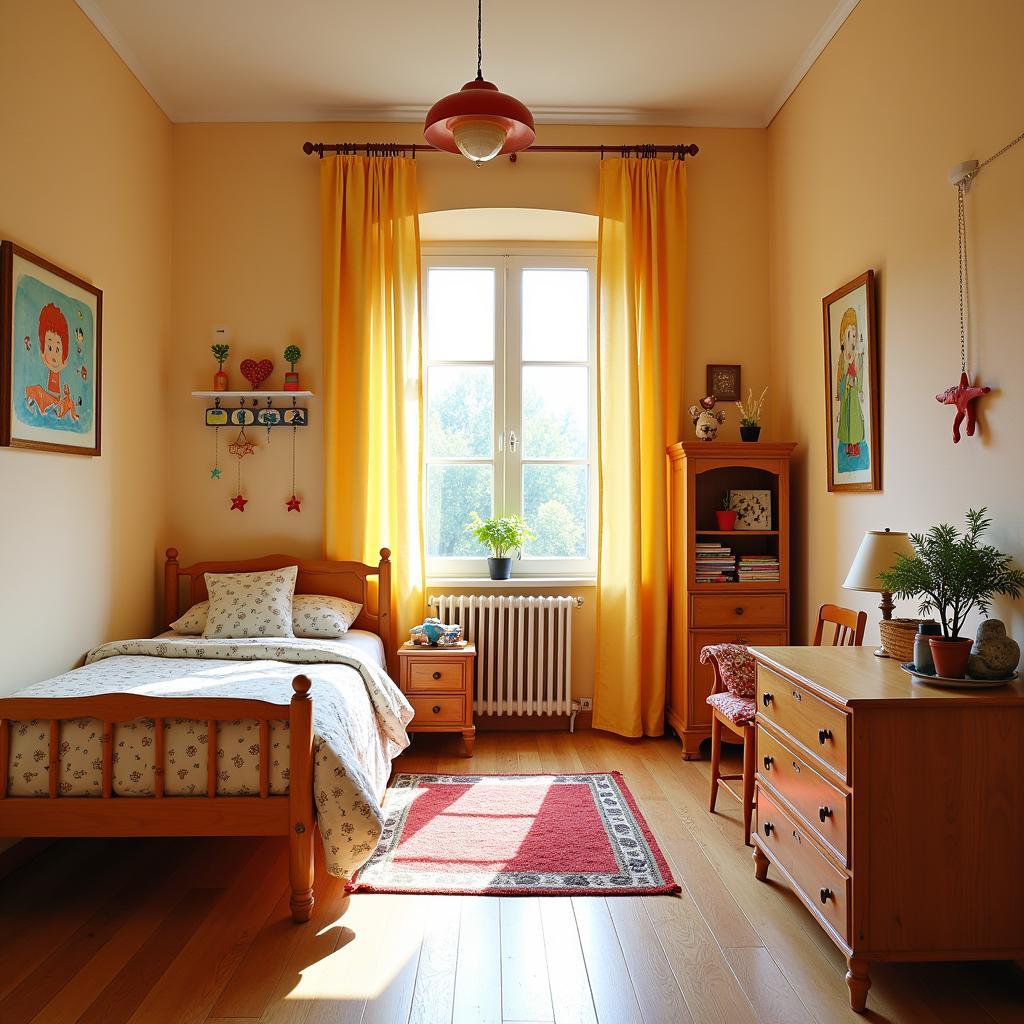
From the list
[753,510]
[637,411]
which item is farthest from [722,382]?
[753,510]

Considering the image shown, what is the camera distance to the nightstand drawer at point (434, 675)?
13.2 feet

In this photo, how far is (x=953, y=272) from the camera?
2.64 meters

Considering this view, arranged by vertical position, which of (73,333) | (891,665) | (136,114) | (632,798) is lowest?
(632,798)

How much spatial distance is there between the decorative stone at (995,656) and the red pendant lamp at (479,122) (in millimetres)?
2042

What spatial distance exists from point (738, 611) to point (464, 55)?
2.92 m

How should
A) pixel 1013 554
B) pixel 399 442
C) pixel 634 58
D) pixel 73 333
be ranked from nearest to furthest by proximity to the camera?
pixel 1013 554, pixel 73 333, pixel 634 58, pixel 399 442

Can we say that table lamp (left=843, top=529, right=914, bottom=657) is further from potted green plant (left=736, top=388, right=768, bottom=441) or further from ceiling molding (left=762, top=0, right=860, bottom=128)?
ceiling molding (left=762, top=0, right=860, bottom=128)

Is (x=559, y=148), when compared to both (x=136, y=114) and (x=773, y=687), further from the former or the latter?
(x=773, y=687)

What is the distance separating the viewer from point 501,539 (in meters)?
4.45

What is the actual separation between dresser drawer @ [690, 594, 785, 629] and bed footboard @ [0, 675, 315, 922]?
2.18 m

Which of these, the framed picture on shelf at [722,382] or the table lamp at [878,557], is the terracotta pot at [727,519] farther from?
the table lamp at [878,557]

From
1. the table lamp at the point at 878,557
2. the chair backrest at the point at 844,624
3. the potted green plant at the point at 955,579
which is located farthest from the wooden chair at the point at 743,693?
the potted green plant at the point at 955,579

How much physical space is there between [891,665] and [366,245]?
325 centimetres

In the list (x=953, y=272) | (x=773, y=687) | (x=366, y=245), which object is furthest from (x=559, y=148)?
(x=773, y=687)
